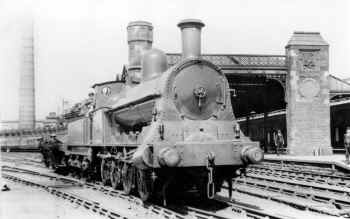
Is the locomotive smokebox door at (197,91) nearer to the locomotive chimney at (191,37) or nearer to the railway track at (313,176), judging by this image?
the locomotive chimney at (191,37)

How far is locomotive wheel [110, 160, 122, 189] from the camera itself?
1001cm

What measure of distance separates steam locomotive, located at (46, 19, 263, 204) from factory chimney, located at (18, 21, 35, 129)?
3885cm

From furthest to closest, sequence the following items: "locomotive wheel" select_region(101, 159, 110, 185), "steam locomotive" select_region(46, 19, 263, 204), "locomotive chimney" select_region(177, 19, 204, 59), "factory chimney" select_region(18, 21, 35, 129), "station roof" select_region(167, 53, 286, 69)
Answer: "factory chimney" select_region(18, 21, 35, 129) < "station roof" select_region(167, 53, 286, 69) < "locomotive wheel" select_region(101, 159, 110, 185) < "locomotive chimney" select_region(177, 19, 204, 59) < "steam locomotive" select_region(46, 19, 263, 204)

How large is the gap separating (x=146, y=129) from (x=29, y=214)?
2.59 meters

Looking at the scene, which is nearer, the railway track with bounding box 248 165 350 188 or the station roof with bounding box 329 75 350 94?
the railway track with bounding box 248 165 350 188

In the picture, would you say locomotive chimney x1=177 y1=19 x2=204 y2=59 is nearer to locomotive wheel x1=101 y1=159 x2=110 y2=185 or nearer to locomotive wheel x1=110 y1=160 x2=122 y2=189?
locomotive wheel x1=110 y1=160 x2=122 y2=189

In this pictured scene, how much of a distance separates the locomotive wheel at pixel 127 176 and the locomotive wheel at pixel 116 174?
45 centimetres

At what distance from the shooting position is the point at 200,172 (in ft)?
25.7

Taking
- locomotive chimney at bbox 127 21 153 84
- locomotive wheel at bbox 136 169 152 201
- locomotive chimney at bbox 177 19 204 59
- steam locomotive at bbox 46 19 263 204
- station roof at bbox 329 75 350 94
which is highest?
locomotive chimney at bbox 127 21 153 84

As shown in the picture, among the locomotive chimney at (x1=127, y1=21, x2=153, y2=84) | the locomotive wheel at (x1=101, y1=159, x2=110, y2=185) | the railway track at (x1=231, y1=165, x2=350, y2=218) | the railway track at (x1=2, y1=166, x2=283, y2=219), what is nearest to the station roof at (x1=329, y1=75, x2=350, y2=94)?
the railway track at (x1=231, y1=165, x2=350, y2=218)

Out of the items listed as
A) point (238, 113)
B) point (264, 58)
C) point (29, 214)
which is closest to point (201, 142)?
point (29, 214)

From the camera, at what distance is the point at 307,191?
10398mm

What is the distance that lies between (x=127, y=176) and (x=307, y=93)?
13.8 metres

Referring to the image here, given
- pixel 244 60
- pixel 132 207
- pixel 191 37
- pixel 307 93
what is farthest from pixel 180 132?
pixel 307 93
